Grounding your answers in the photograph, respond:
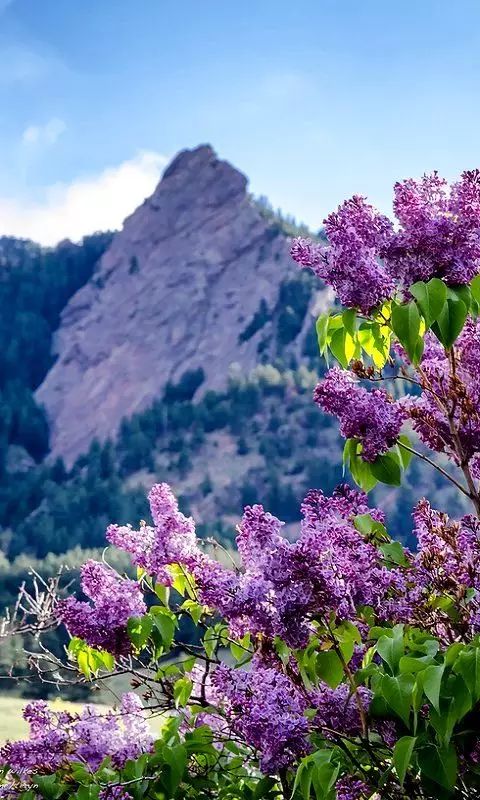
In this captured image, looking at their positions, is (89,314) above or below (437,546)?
above

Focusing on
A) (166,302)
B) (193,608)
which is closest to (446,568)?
(193,608)

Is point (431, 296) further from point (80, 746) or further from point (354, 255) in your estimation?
point (80, 746)

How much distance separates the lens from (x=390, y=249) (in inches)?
81.5

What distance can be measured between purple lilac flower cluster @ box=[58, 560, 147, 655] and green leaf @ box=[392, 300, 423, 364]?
932 mm

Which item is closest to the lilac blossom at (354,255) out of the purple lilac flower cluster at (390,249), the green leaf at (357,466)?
the purple lilac flower cluster at (390,249)

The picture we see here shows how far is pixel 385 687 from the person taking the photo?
1.62 metres

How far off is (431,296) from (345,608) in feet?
2.21

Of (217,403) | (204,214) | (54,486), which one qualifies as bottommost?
(54,486)

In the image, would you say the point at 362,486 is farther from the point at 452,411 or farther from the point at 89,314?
the point at 89,314

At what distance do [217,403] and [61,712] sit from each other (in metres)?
69.0

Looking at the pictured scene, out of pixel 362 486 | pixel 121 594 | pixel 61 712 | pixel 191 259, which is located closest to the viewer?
pixel 121 594

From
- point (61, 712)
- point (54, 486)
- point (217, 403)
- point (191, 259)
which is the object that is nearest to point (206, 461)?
point (217, 403)

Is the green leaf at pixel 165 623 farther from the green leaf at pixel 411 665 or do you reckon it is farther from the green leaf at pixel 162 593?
the green leaf at pixel 411 665

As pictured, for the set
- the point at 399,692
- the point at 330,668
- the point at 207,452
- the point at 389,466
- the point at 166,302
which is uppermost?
the point at 166,302
